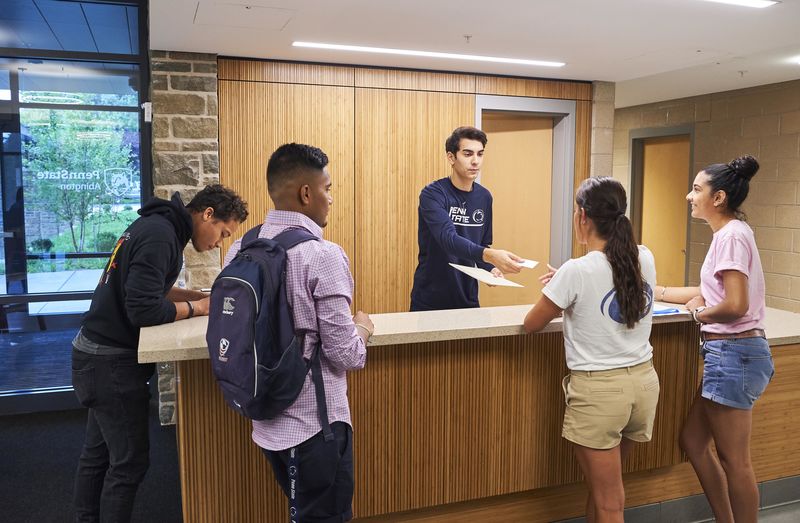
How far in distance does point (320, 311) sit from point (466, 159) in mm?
1687

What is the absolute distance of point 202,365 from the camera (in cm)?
203

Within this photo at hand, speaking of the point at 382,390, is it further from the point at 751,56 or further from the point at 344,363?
the point at 751,56

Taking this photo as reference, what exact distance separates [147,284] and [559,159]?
350 centimetres

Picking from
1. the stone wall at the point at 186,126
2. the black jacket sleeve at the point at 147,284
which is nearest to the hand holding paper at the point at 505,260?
the black jacket sleeve at the point at 147,284

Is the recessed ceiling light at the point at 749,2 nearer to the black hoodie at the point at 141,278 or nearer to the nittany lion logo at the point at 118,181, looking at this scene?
the black hoodie at the point at 141,278

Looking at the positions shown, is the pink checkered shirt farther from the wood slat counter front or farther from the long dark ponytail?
the long dark ponytail

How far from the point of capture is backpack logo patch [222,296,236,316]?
1573 mm

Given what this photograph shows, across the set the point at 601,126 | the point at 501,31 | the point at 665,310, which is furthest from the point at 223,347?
the point at 601,126

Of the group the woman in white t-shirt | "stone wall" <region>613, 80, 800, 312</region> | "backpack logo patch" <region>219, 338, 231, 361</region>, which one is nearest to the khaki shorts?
the woman in white t-shirt

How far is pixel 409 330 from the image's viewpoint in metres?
2.21

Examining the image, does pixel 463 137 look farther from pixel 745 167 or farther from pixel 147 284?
pixel 147 284

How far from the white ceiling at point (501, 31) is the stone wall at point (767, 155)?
1313 millimetres

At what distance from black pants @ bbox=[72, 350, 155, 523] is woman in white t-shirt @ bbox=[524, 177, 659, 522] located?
4.48ft

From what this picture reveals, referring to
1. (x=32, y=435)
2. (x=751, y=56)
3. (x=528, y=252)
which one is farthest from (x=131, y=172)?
(x=751, y=56)
